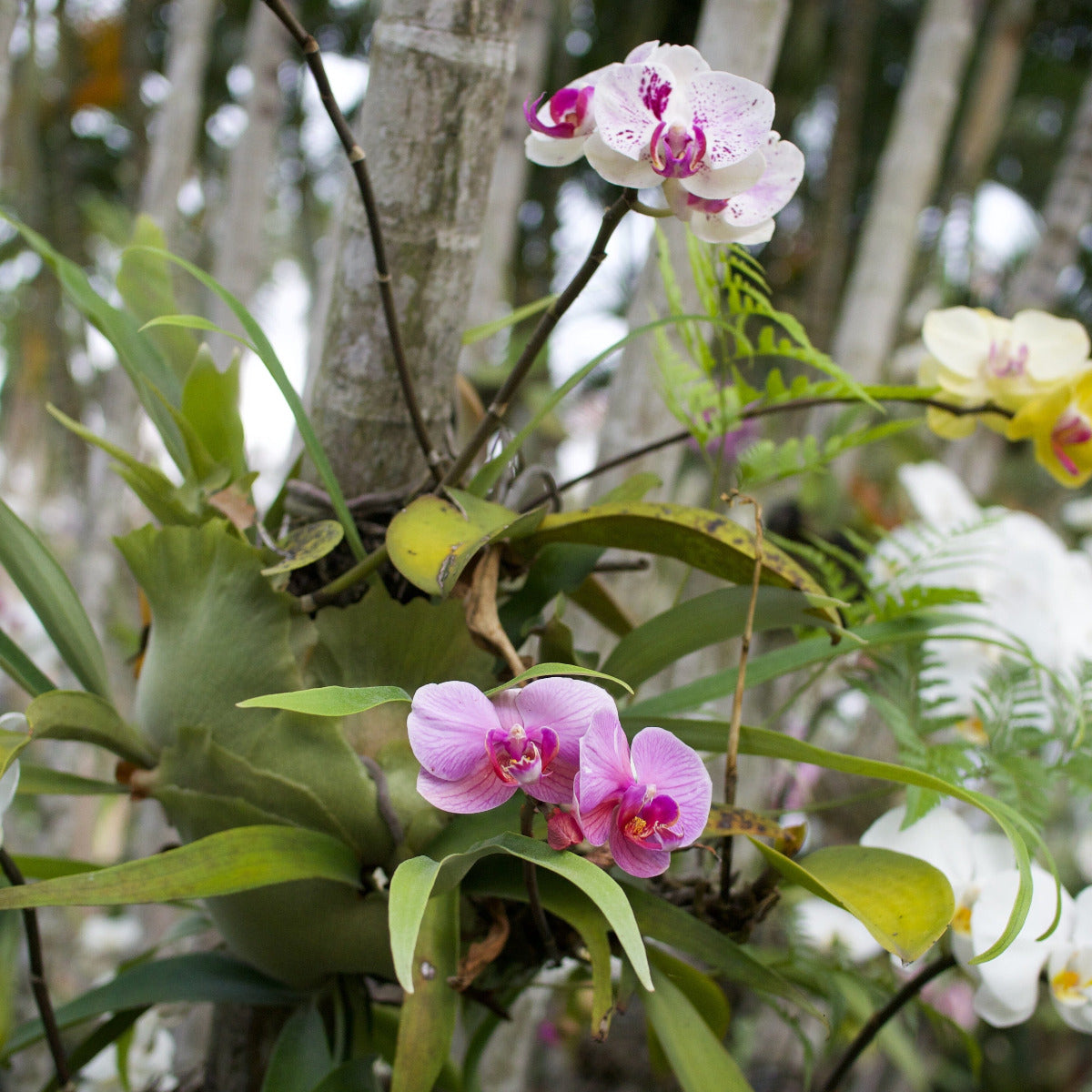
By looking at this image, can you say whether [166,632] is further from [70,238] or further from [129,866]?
[70,238]

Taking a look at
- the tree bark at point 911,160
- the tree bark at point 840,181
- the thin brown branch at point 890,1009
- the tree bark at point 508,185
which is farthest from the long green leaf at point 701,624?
the tree bark at point 840,181

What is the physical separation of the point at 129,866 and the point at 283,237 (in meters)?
6.61

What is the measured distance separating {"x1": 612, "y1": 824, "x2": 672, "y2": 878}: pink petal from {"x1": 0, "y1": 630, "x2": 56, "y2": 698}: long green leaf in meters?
0.30

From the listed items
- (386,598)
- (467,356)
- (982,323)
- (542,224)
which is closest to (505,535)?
(386,598)

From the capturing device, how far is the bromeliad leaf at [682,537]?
0.39 meters

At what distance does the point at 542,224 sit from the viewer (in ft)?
15.3

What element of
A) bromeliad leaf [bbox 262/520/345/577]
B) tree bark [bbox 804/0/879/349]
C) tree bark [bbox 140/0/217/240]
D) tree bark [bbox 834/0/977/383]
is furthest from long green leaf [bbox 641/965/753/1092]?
tree bark [bbox 804/0/879/349]

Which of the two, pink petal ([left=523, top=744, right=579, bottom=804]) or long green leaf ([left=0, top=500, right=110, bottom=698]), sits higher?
pink petal ([left=523, top=744, right=579, bottom=804])

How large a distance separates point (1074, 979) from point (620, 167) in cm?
49

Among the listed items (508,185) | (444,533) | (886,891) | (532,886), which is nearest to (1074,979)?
(886,891)

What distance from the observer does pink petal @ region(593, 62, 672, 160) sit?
37 cm

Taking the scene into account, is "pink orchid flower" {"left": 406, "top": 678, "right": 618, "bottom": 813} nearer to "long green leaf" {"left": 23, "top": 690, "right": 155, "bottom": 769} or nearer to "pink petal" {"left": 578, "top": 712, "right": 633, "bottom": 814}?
"pink petal" {"left": 578, "top": 712, "right": 633, "bottom": 814}

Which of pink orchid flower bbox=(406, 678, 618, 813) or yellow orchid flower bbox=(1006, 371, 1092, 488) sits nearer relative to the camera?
pink orchid flower bbox=(406, 678, 618, 813)

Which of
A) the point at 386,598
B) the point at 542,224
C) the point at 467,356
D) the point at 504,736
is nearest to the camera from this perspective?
the point at 504,736
